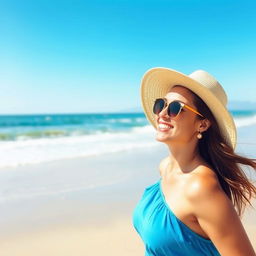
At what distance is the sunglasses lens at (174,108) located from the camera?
83.0 inches

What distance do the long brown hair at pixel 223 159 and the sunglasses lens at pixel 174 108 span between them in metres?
0.12

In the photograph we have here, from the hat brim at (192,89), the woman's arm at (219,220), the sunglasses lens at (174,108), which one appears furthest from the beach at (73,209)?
the woman's arm at (219,220)

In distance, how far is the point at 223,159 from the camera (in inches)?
81.1

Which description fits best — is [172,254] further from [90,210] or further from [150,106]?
[90,210]

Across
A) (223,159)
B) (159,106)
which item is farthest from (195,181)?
(159,106)

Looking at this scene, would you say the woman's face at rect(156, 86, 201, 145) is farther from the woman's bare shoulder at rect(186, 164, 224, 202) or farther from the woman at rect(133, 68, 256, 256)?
the woman's bare shoulder at rect(186, 164, 224, 202)

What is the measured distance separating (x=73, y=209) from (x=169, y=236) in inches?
149

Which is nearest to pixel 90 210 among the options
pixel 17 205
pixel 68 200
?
pixel 68 200

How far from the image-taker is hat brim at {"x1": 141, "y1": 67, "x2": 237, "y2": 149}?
6.70ft

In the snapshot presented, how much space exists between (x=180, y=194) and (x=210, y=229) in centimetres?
26

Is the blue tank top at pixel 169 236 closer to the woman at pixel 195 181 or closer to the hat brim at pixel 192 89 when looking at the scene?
the woman at pixel 195 181

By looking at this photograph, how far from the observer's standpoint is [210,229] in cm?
159

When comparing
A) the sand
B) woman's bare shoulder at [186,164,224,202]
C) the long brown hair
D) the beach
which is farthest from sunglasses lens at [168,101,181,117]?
the sand

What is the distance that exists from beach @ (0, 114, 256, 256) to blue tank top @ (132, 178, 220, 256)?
1.89 m
